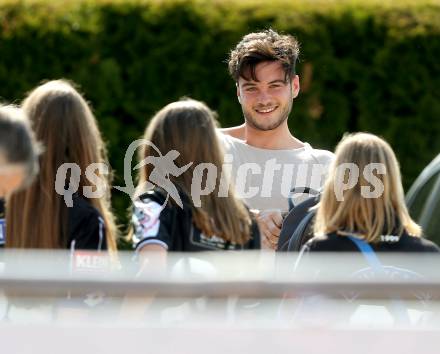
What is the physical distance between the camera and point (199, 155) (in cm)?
370

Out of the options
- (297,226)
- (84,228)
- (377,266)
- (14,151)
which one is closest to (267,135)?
(297,226)

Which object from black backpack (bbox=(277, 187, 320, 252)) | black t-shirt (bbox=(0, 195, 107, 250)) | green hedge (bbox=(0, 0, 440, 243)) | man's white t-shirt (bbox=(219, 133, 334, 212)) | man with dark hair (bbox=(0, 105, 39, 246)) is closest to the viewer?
man with dark hair (bbox=(0, 105, 39, 246))

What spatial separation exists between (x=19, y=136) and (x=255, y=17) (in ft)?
15.9

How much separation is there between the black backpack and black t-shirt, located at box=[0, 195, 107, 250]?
2.38 ft

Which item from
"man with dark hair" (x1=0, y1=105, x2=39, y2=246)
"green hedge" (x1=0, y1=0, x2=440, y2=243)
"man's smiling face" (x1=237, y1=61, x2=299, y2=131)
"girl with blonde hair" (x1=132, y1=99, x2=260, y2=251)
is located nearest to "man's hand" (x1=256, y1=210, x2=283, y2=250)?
"girl with blonde hair" (x1=132, y1=99, x2=260, y2=251)

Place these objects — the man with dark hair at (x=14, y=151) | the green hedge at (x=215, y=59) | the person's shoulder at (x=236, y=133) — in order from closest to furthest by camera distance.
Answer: the man with dark hair at (x=14, y=151)
the person's shoulder at (x=236, y=133)
the green hedge at (x=215, y=59)

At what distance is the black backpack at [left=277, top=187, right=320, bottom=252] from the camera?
12.5 feet

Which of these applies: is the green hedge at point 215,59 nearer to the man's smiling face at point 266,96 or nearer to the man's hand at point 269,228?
the man's smiling face at point 266,96

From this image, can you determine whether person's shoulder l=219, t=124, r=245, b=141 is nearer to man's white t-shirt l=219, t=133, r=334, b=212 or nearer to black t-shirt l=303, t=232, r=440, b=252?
man's white t-shirt l=219, t=133, r=334, b=212

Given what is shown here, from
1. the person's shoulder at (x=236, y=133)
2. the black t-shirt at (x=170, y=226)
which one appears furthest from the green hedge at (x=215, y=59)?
the black t-shirt at (x=170, y=226)

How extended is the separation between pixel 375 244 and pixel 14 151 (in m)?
1.43

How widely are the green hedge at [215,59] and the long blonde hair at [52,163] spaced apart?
3500 mm

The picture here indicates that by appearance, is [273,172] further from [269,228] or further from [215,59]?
[215,59]

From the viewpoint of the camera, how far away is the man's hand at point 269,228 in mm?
4129
